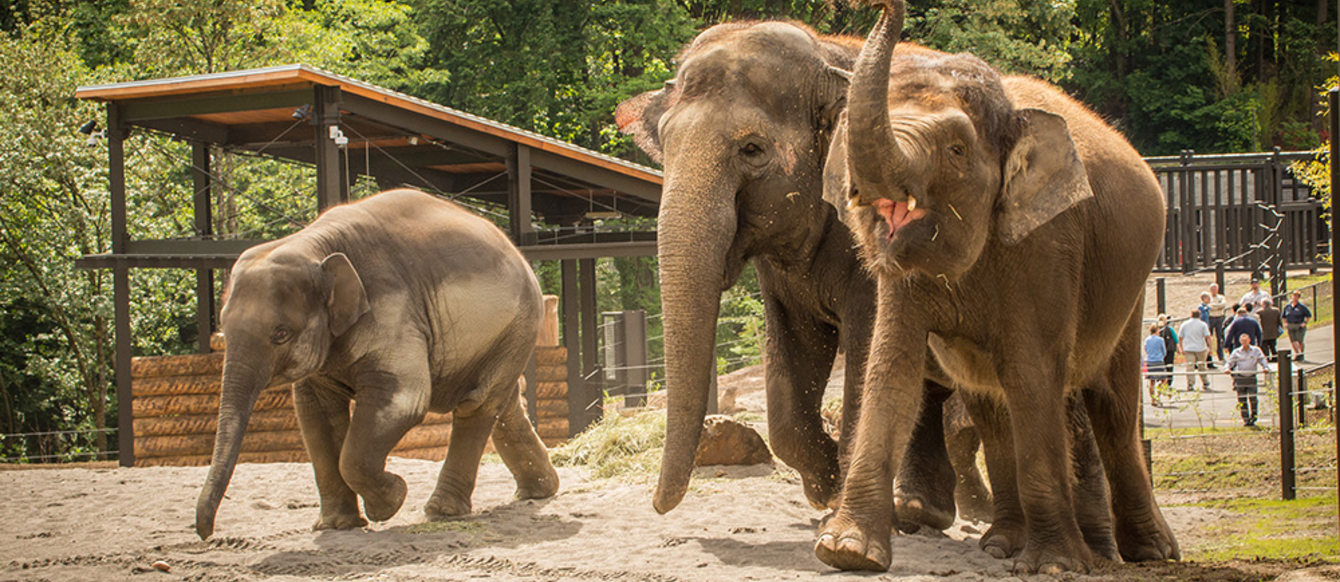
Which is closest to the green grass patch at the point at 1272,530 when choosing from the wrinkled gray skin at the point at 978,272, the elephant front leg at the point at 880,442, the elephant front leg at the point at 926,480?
the elephant front leg at the point at 926,480

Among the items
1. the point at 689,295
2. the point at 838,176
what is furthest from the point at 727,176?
the point at 838,176

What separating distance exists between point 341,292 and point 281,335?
441 millimetres

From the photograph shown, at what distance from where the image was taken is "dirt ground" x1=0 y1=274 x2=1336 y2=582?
6352 millimetres

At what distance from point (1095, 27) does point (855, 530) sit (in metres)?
43.7

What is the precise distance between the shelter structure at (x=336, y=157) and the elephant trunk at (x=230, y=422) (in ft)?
23.9

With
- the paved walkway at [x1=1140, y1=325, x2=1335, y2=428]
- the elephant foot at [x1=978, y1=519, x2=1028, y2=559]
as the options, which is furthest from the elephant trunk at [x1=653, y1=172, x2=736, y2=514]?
the paved walkway at [x1=1140, y1=325, x2=1335, y2=428]

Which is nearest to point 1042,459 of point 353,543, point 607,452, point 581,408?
point 353,543

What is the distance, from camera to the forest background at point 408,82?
88.8ft

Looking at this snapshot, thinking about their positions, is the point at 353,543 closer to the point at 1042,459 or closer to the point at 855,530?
the point at 855,530

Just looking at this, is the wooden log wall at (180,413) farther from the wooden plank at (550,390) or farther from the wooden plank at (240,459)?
the wooden plank at (550,390)

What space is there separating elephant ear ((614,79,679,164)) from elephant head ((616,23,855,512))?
1.27 ft

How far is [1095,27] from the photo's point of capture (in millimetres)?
46312

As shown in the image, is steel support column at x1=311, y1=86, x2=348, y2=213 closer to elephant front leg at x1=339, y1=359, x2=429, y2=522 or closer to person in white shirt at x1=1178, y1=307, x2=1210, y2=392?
elephant front leg at x1=339, y1=359, x2=429, y2=522

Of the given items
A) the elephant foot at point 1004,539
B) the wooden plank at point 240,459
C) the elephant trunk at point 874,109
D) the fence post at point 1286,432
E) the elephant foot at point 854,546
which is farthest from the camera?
the wooden plank at point 240,459
